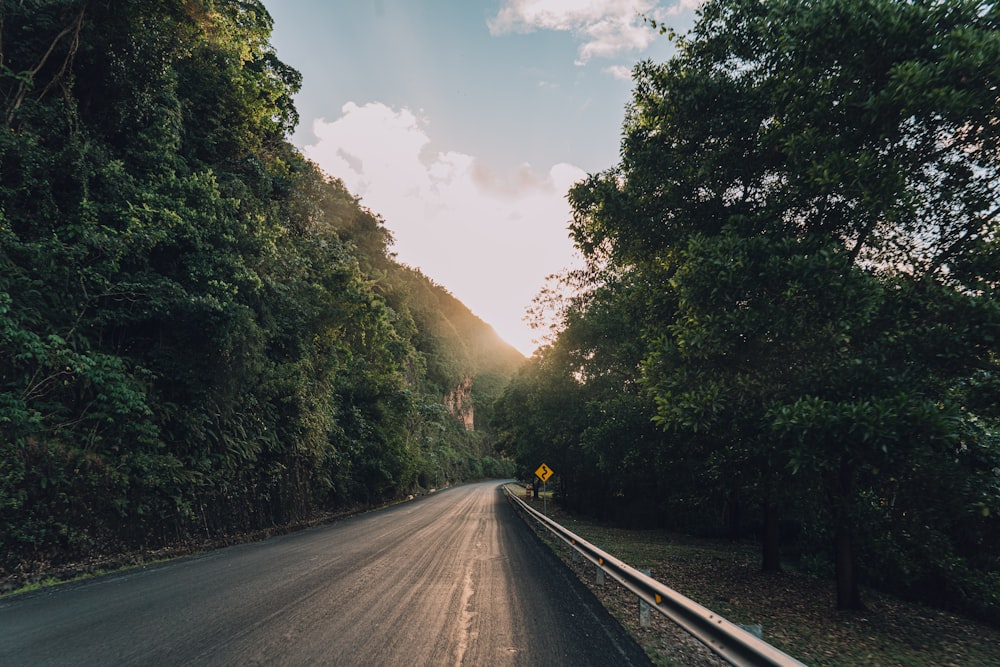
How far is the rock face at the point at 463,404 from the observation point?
282ft

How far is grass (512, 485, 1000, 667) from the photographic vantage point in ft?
18.6

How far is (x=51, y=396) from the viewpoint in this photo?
9.40 metres

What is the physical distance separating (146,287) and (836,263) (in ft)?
43.0

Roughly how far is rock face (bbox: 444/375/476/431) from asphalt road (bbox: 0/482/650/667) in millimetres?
71705

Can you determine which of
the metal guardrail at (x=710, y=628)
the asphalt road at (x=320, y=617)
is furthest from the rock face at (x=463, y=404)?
the metal guardrail at (x=710, y=628)

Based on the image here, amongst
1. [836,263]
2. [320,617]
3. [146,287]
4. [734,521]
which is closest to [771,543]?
[734,521]

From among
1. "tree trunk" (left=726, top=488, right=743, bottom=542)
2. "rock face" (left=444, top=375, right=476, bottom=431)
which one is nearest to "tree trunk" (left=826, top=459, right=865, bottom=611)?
"tree trunk" (left=726, top=488, right=743, bottom=542)

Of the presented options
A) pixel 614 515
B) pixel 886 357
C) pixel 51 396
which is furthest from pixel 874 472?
pixel 614 515

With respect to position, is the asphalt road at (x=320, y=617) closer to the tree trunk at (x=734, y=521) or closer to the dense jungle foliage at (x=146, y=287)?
the dense jungle foliage at (x=146, y=287)

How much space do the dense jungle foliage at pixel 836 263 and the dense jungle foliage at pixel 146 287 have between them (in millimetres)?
9794

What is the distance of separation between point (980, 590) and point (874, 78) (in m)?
8.98

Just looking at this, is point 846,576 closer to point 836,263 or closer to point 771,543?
point 771,543

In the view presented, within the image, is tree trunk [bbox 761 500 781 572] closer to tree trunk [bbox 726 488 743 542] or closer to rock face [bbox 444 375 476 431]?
tree trunk [bbox 726 488 743 542]

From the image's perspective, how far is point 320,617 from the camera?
5.50 m
